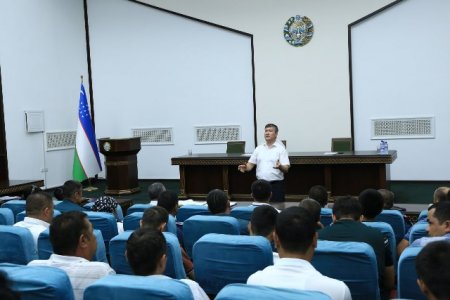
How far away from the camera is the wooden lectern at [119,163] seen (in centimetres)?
859

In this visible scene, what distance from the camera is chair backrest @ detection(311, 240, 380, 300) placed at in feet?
7.32

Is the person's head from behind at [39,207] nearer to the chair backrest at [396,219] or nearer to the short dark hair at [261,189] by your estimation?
the short dark hair at [261,189]

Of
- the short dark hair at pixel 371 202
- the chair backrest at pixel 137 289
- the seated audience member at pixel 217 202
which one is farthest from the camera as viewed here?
the seated audience member at pixel 217 202

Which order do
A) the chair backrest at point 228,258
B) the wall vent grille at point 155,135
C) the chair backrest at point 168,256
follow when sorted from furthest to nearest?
the wall vent grille at point 155,135 < the chair backrest at point 168,256 < the chair backrest at point 228,258

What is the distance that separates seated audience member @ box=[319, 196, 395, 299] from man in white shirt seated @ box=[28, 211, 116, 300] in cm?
119

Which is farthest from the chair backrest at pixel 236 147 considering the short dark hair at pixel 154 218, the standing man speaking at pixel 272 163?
the short dark hair at pixel 154 218

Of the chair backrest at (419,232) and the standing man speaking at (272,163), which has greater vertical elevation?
the standing man speaking at (272,163)

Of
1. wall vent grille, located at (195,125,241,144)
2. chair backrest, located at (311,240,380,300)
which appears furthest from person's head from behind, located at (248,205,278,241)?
wall vent grille, located at (195,125,241,144)

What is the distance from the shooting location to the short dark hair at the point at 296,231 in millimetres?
1940

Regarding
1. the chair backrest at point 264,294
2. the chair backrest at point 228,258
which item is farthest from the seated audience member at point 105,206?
the chair backrest at point 264,294

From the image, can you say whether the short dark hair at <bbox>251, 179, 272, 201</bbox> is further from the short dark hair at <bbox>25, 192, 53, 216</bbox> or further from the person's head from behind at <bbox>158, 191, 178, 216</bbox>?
the short dark hair at <bbox>25, 192, 53, 216</bbox>

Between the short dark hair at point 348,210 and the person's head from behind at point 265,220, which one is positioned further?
the short dark hair at point 348,210

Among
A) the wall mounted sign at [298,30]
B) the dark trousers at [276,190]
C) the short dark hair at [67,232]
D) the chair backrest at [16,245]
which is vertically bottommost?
the dark trousers at [276,190]

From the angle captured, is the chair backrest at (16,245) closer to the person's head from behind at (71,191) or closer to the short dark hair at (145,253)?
the short dark hair at (145,253)
